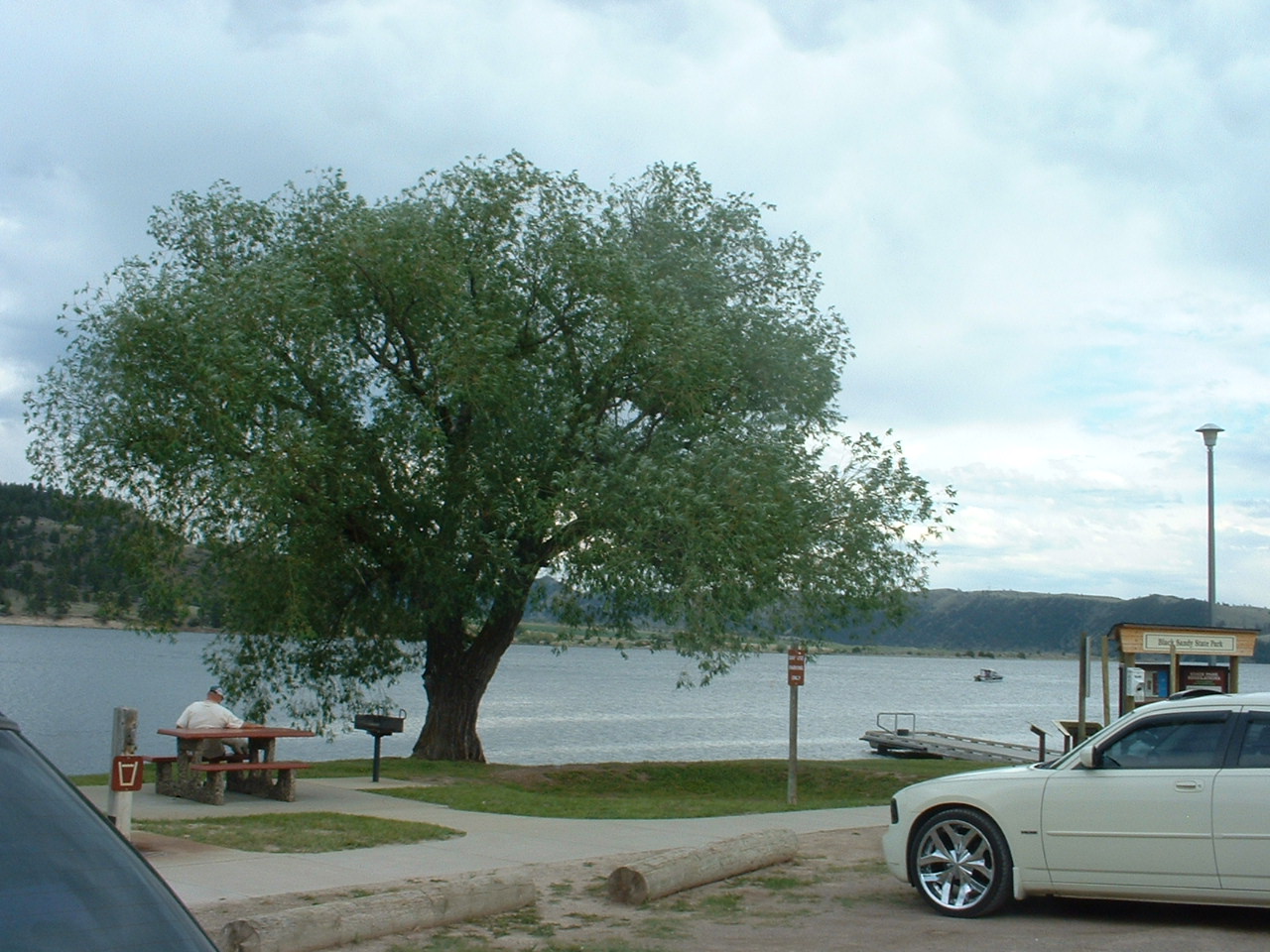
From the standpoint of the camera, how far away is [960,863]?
922cm

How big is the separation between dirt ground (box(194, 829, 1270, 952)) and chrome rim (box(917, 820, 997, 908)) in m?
0.18

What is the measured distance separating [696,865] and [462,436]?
476 inches

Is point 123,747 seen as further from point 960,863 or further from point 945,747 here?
point 945,747

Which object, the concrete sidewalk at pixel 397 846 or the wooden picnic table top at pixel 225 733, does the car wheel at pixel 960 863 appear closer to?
the concrete sidewalk at pixel 397 846

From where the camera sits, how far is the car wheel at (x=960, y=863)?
904 cm

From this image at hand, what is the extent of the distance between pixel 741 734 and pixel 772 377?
121ft

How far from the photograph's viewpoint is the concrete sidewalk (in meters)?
9.69

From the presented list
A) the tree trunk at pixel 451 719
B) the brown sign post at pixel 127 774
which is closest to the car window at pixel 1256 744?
the brown sign post at pixel 127 774

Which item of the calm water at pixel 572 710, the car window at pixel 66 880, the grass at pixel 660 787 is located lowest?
the calm water at pixel 572 710

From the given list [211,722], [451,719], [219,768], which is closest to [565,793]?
[451,719]

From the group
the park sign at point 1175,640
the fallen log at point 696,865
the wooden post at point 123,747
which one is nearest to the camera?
the fallen log at point 696,865

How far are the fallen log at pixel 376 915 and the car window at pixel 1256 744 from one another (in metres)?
4.81

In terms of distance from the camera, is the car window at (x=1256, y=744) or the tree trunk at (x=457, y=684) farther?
the tree trunk at (x=457, y=684)

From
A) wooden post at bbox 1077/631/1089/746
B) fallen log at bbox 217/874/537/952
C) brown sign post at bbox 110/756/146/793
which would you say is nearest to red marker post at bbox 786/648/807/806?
wooden post at bbox 1077/631/1089/746
